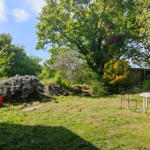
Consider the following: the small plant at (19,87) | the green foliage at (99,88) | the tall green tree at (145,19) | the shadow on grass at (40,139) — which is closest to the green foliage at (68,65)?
the green foliage at (99,88)

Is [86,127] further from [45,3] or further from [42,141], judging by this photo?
[45,3]

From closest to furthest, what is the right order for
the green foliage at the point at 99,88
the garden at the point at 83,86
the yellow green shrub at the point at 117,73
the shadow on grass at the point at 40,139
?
the shadow on grass at the point at 40,139, the garden at the point at 83,86, the yellow green shrub at the point at 117,73, the green foliage at the point at 99,88

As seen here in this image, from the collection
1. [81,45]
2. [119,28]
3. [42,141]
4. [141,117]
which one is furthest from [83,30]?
[42,141]

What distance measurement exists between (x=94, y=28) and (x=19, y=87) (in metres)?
9.95

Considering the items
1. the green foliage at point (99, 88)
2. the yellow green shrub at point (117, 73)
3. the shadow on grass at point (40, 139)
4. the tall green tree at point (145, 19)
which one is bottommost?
the shadow on grass at point (40, 139)

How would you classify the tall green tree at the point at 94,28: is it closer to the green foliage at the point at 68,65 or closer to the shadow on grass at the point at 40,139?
the green foliage at the point at 68,65

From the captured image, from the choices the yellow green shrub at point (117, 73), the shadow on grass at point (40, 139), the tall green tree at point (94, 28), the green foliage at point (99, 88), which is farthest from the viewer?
the tall green tree at point (94, 28)

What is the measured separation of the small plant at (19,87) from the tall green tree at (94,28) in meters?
7.55

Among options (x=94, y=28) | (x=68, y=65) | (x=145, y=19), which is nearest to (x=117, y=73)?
(x=68, y=65)

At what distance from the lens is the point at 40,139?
11.9 feet

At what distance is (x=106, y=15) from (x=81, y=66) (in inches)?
225

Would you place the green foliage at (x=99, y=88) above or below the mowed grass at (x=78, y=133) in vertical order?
above

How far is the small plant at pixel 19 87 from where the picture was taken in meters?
9.59

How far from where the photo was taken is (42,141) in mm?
Result: 3494
